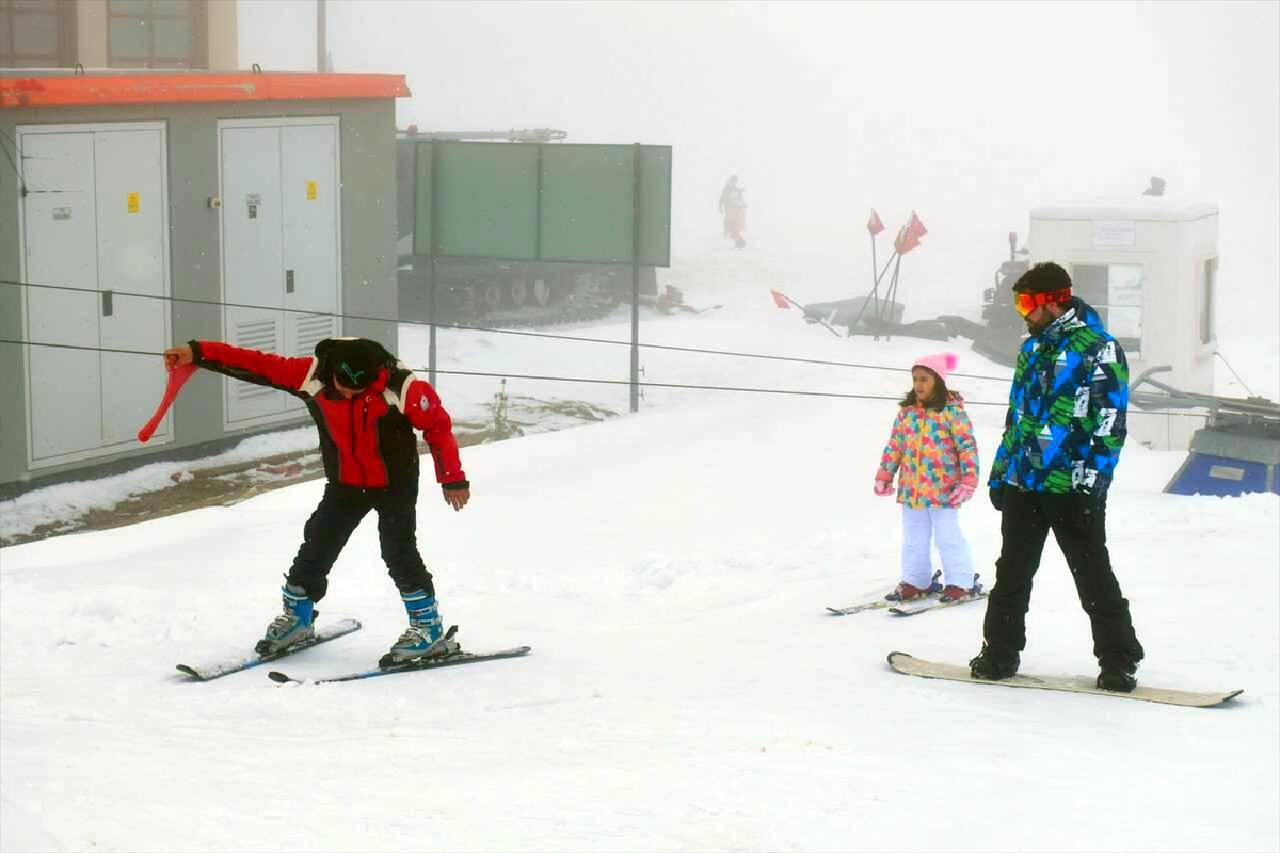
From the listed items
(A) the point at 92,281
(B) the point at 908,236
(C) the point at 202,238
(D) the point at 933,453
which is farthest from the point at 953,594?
(B) the point at 908,236

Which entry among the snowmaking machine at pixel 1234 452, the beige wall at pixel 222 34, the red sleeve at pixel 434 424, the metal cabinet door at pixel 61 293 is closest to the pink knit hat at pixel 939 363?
the red sleeve at pixel 434 424

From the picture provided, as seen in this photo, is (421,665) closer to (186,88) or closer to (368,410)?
(368,410)

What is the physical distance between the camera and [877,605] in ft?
27.8

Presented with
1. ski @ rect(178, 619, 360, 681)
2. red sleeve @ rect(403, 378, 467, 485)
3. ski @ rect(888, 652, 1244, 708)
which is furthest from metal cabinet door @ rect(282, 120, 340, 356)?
ski @ rect(888, 652, 1244, 708)

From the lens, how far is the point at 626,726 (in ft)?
20.5

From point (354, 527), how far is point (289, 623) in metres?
0.59

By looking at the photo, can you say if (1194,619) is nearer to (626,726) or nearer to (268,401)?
(626,726)

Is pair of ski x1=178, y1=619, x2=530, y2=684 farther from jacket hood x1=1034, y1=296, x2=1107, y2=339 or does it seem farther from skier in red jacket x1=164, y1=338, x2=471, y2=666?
jacket hood x1=1034, y1=296, x2=1107, y2=339

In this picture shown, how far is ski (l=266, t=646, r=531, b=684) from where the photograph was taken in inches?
276

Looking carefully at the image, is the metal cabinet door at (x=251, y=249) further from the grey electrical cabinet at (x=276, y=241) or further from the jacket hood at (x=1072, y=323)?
the jacket hood at (x=1072, y=323)

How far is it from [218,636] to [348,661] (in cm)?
77

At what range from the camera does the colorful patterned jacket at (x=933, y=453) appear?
827 centimetres

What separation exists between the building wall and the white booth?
6595mm

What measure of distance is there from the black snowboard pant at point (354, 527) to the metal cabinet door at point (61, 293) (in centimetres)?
734
